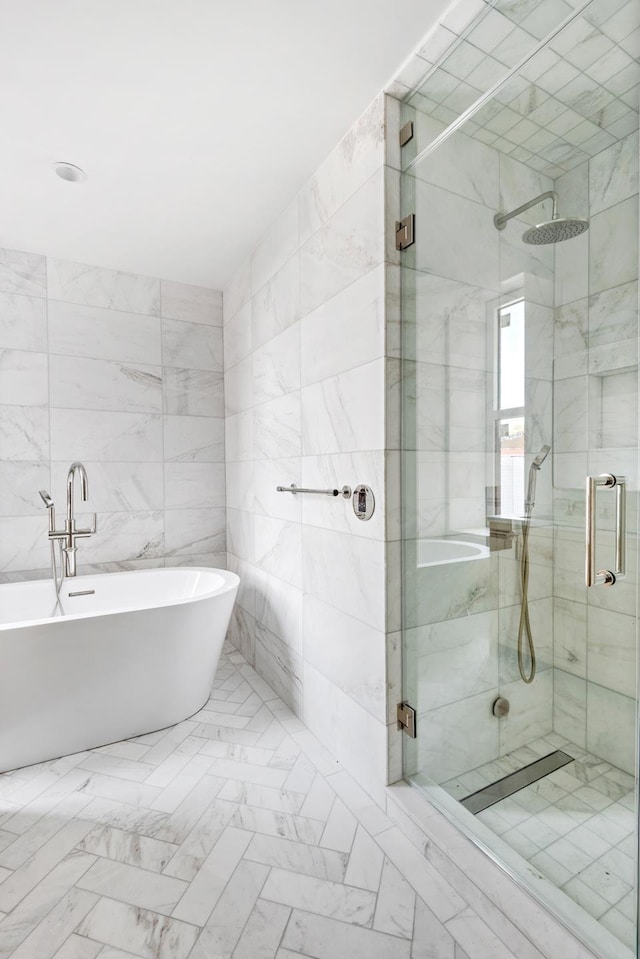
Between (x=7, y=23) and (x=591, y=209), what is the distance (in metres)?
1.70

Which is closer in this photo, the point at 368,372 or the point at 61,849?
the point at 61,849

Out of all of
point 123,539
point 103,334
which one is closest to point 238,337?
point 103,334

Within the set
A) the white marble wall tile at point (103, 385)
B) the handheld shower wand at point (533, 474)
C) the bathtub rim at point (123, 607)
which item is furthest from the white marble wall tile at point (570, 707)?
the white marble wall tile at point (103, 385)

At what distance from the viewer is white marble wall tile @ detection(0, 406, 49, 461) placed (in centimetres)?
279

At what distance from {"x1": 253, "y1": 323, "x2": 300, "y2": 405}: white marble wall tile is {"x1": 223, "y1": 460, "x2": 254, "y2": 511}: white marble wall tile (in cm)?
45

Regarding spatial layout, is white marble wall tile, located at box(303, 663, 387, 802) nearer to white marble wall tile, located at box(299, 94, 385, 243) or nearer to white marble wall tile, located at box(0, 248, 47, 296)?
white marble wall tile, located at box(299, 94, 385, 243)

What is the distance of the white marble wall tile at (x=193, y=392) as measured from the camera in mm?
3227

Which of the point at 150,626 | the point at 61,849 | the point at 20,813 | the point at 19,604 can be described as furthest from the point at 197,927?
the point at 19,604

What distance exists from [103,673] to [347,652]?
1036mm

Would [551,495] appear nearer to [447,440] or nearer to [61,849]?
[447,440]

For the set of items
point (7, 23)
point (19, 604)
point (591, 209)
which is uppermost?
point (7, 23)

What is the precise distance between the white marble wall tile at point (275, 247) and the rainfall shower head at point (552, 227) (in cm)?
127

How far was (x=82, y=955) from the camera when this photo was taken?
120cm

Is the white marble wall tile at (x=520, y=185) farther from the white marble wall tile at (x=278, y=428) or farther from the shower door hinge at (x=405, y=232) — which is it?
the white marble wall tile at (x=278, y=428)
